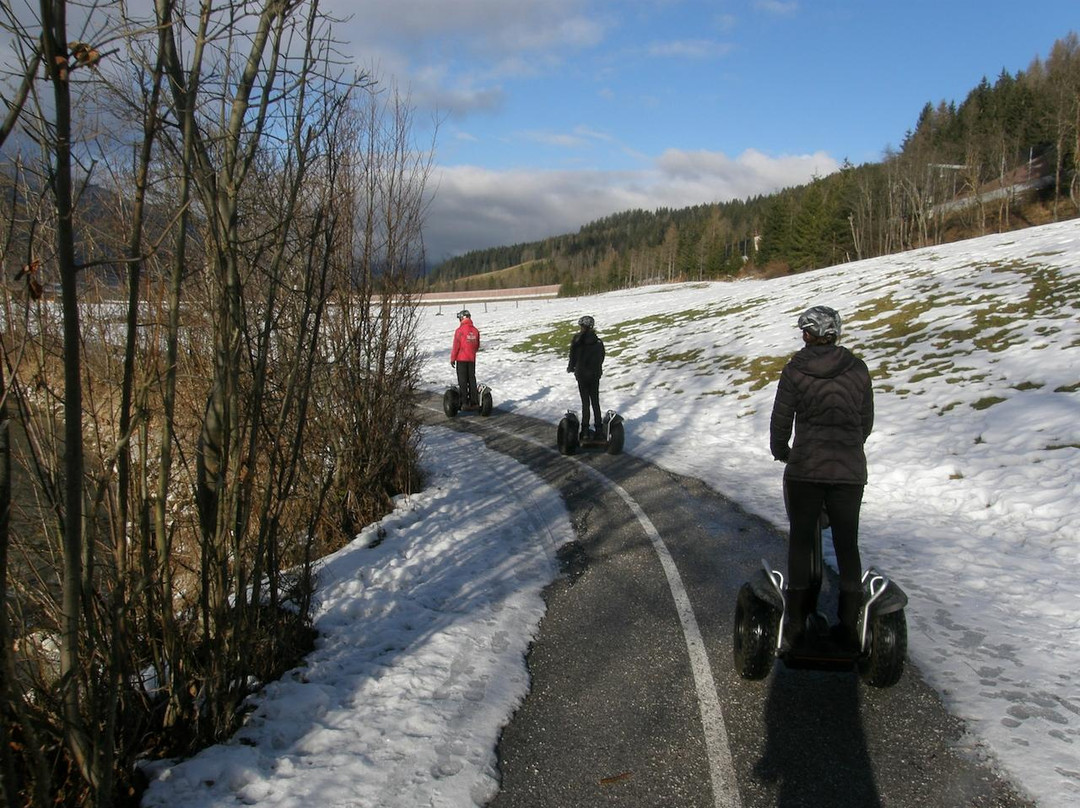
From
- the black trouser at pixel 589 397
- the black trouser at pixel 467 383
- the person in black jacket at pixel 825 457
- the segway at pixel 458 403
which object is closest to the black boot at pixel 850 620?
the person in black jacket at pixel 825 457

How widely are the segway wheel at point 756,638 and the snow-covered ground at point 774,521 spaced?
40.4 inches

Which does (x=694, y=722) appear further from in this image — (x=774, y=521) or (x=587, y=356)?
(x=587, y=356)

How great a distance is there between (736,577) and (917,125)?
125 metres

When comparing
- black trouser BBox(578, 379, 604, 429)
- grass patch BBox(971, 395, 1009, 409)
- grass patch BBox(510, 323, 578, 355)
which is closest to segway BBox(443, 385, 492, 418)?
black trouser BBox(578, 379, 604, 429)

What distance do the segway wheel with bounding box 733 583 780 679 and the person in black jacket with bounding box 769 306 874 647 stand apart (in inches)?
3.6

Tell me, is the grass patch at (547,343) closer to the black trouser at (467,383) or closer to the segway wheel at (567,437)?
the black trouser at (467,383)

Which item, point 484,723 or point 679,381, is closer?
point 484,723

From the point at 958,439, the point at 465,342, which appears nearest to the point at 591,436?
the point at 465,342

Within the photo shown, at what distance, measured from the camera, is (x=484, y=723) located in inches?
151

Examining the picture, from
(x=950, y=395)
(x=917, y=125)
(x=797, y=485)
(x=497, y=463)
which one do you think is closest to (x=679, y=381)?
(x=950, y=395)

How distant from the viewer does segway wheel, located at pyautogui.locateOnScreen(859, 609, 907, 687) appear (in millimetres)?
3795

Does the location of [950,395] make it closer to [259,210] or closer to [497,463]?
[497,463]

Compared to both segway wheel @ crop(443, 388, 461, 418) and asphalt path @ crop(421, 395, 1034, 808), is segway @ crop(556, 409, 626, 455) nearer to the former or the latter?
segway wheel @ crop(443, 388, 461, 418)

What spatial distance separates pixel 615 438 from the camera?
11.2m
